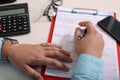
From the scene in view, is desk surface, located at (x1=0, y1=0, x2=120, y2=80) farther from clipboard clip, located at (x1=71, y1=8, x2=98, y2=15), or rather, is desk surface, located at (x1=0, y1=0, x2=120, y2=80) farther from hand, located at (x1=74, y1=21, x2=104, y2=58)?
hand, located at (x1=74, y1=21, x2=104, y2=58)

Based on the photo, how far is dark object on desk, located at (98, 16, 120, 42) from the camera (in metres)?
0.91

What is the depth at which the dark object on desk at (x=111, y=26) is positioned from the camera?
907 mm

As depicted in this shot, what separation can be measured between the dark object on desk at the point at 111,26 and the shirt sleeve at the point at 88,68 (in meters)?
0.16

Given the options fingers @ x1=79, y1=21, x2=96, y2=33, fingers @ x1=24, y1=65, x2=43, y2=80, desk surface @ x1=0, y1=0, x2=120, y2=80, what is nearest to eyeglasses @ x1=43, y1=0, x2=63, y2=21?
desk surface @ x1=0, y1=0, x2=120, y2=80

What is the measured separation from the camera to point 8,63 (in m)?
0.87

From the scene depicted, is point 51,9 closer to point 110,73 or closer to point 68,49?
point 68,49

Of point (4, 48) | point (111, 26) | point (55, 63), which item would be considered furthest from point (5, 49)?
point (111, 26)

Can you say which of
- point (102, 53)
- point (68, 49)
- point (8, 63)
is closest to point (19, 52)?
point (8, 63)

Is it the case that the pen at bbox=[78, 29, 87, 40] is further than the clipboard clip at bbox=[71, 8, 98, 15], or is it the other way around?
the clipboard clip at bbox=[71, 8, 98, 15]

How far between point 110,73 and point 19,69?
33 cm

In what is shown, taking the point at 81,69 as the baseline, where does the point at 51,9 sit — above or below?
above

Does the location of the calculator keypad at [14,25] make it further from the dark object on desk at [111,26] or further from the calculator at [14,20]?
the dark object on desk at [111,26]

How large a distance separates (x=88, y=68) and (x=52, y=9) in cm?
35

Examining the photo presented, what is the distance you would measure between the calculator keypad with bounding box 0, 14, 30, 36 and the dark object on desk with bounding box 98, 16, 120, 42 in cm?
30
